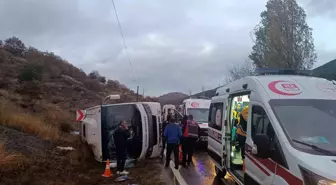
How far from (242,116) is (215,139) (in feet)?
6.20

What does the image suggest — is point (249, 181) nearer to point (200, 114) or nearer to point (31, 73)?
point (200, 114)

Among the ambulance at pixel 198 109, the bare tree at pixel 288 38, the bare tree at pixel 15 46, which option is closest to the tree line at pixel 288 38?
the bare tree at pixel 288 38

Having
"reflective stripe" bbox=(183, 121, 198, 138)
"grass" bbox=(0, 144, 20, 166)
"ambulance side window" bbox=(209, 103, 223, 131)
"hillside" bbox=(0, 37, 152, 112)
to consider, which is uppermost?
"hillside" bbox=(0, 37, 152, 112)

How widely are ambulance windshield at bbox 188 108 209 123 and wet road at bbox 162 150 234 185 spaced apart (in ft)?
15.0

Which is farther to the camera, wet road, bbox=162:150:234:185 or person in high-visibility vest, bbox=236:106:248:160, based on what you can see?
wet road, bbox=162:150:234:185

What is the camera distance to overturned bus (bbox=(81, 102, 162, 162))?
35.6 feet

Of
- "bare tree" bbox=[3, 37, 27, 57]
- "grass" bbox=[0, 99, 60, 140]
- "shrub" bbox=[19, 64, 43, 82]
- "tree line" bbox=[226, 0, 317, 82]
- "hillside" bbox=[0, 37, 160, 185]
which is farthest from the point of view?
"bare tree" bbox=[3, 37, 27, 57]

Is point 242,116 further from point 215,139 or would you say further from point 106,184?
point 106,184

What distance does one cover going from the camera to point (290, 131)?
16.2 ft

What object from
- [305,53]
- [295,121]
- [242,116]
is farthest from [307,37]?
[295,121]

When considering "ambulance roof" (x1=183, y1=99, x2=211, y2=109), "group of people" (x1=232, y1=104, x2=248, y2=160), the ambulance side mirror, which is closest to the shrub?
"ambulance roof" (x1=183, y1=99, x2=211, y2=109)

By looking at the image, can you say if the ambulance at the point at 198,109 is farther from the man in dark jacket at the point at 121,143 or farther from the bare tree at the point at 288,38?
the bare tree at the point at 288,38

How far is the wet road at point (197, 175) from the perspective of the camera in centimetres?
923

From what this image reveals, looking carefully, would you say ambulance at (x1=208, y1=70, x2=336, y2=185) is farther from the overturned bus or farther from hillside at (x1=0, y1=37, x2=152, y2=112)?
hillside at (x1=0, y1=37, x2=152, y2=112)
